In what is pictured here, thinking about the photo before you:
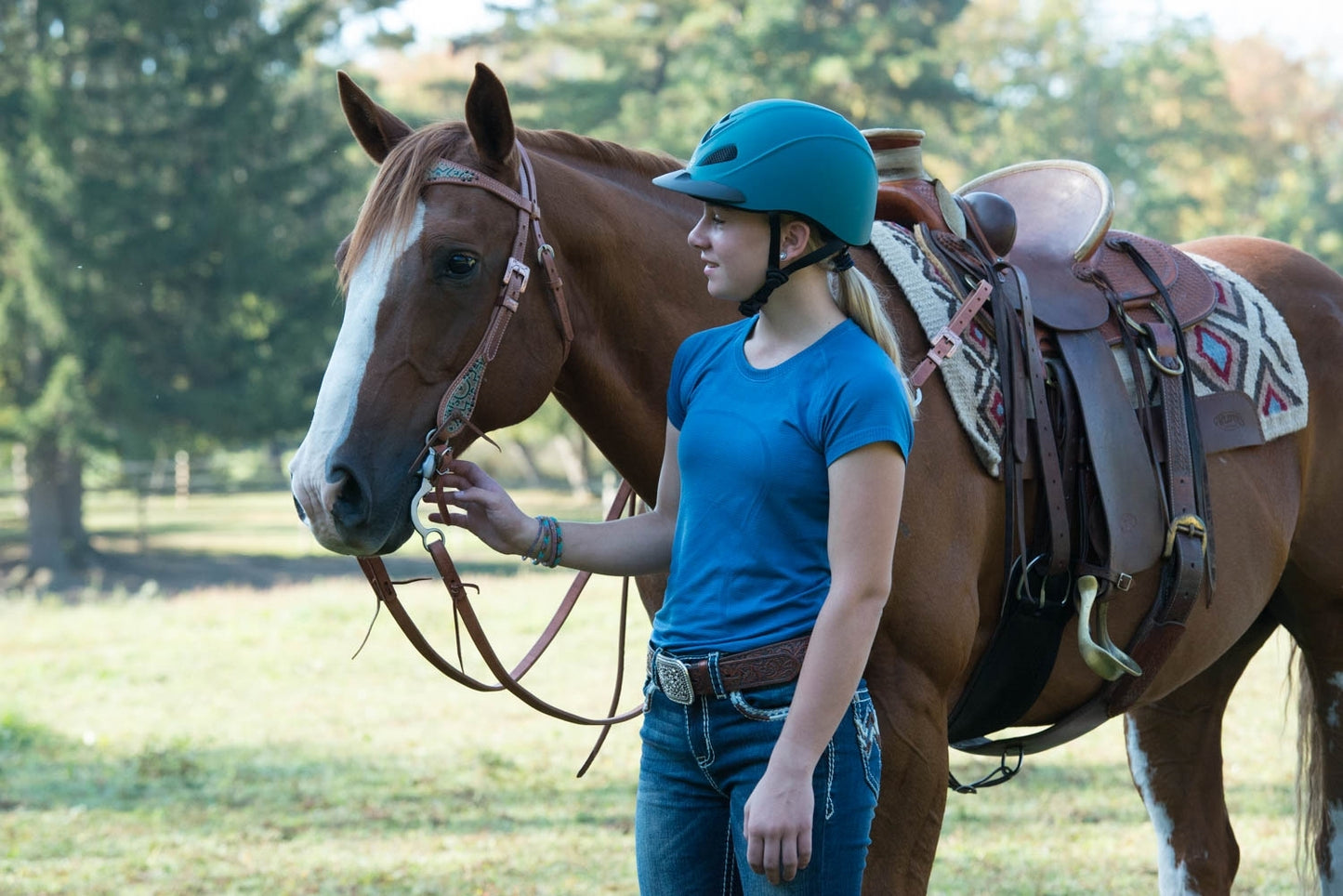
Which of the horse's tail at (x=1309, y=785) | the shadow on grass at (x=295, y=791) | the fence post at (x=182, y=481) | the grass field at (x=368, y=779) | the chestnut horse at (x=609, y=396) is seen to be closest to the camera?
the chestnut horse at (x=609, y=396)

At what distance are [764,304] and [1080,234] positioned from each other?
4.57 feet

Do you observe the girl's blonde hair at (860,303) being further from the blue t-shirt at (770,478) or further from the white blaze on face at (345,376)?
the white blaze on face at (345,376)

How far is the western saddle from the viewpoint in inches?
95.1

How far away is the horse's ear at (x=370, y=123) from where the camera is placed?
2.33 metres

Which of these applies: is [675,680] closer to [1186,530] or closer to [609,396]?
[609,396]

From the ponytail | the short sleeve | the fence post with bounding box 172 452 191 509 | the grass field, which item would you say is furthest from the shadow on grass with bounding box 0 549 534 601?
the short sleeve

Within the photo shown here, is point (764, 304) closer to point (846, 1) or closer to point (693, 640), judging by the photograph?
point (693, 640)

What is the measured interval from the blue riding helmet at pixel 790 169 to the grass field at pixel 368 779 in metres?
2.45

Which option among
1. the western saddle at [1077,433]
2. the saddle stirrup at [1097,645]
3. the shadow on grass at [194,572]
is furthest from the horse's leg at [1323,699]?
the shadow on grass at [194,572]

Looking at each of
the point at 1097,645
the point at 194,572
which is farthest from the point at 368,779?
the point at 194,572

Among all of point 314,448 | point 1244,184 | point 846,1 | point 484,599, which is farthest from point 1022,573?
point 1244,184

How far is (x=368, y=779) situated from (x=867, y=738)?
4.94 m

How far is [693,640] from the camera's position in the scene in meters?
1.68

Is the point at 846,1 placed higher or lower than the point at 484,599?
higher
